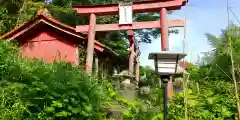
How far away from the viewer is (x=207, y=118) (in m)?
6.75

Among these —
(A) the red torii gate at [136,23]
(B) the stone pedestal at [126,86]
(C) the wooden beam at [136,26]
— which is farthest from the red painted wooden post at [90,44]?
(B) the stone pedestal at [126,86]

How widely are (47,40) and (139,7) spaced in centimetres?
333

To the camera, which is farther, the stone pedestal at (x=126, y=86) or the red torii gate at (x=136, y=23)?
the red torii gate at (x=136, y=23)

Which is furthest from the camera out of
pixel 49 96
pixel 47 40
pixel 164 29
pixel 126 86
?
pixel 47 40

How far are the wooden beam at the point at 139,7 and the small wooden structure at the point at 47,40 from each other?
991 mm

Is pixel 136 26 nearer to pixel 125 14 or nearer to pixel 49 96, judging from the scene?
pixel 125 14

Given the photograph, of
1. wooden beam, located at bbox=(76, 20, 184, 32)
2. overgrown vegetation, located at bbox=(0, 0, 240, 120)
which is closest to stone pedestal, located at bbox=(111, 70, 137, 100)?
wooden beam, located at bbox=(76, 20, 184, 32)

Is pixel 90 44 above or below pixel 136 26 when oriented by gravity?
below

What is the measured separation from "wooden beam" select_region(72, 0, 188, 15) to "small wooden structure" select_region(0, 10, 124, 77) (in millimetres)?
991

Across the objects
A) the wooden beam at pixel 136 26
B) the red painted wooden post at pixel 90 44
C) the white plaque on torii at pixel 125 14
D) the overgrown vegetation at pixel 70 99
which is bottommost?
the overgrown vegetation at pixel 70 99

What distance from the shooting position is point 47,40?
40.9ft

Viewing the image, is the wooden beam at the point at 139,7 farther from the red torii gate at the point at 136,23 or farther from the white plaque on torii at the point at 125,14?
the white plaque on torii at the point at 125,14

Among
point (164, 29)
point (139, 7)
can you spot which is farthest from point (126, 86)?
point (139, 7)

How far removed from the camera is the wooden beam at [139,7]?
10.5m
